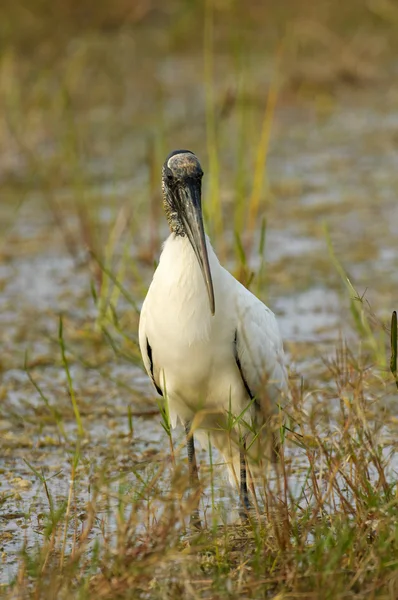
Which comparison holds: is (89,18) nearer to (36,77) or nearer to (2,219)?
(36,77)

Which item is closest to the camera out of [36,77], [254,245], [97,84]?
[254,245]

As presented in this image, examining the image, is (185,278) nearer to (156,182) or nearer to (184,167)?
(184,167)

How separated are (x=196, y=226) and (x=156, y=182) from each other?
267 centimetres

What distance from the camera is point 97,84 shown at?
12.9 meters

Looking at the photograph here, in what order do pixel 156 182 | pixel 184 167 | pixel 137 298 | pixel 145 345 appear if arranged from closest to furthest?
1. pixel 184 167
2. pixel 145 345
3. pixel 156 182
4. pixel 137 298

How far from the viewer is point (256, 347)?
3.95m

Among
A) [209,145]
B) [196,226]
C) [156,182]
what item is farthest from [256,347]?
[156,182]

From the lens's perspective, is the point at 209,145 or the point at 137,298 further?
the point at 137,298

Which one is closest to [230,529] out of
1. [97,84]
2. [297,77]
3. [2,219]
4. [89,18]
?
[2,219]

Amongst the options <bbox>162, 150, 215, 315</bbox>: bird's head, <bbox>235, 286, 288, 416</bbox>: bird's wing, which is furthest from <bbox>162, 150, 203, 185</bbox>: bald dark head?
<bbox>235, 286, 288, 416</bbox>: bird's wing

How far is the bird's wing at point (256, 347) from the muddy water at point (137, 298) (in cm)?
19

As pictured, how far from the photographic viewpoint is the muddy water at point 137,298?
185 inches

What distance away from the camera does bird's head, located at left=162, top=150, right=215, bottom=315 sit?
12.8ft

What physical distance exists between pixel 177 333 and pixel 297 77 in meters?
8.44
